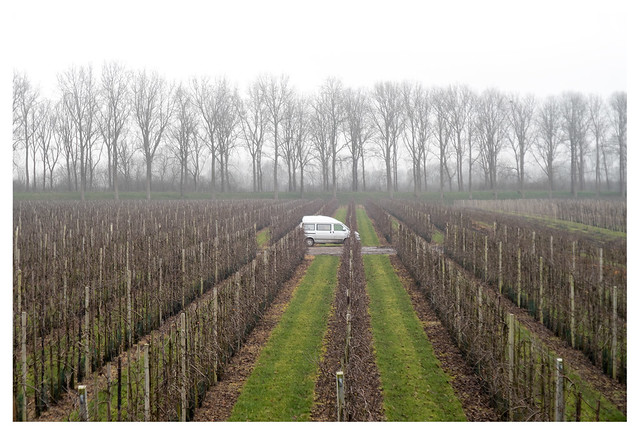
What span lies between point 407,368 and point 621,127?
8.15 meters

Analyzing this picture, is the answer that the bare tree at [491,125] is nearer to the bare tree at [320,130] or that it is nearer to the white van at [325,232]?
the bare tree at [320,130]

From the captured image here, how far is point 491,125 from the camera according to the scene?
5044 centimetres

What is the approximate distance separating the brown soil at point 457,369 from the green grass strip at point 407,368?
10 cm

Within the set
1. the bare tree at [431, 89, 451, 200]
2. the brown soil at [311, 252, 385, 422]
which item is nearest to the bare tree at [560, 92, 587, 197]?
the brown soil at [311, 252, 385, 422]

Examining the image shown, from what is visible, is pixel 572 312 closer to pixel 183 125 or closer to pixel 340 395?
pixel 340 395

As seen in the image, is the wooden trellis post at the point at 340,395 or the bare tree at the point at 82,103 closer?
the wooden trellis post at the point at 340,395

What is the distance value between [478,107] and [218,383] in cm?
5283

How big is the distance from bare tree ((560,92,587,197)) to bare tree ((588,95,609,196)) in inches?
13.1

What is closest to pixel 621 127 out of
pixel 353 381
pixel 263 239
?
pixel 353 381

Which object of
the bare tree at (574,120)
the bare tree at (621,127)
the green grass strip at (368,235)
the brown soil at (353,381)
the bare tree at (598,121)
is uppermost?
the bare tree at (574,120)

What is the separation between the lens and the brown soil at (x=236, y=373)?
471cm

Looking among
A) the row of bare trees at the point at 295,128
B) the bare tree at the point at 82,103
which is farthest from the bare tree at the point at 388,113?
the bare tree at the point at 82,103

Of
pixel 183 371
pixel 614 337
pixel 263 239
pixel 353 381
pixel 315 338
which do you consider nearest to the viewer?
pixel 353 381
